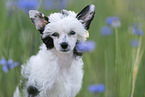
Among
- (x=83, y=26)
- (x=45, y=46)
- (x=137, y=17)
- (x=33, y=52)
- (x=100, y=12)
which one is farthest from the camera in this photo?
(x=100, y=12)

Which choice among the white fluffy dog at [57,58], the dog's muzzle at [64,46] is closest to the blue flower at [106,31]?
the white fluffy dog at [57,58]

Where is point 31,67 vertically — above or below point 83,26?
below

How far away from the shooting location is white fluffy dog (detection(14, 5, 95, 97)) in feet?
5.99

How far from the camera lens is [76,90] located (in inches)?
83.4

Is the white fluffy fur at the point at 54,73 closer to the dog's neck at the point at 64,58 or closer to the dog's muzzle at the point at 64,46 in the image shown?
the dog's neck at the point at 64,58

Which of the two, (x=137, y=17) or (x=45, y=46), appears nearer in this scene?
(x=45, y=46)

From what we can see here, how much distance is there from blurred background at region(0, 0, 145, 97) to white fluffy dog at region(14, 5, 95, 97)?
0.33ft

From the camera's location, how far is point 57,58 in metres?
2.02

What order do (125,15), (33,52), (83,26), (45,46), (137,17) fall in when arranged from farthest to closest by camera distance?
(125,15) → (137,17) → (33,52) → (45,46) → (83,26)

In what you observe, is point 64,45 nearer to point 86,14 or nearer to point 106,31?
point 86,14

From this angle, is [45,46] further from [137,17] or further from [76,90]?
[137,17]

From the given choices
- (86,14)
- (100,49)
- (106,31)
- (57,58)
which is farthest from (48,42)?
(100,49)

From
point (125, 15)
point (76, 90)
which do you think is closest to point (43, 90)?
point (76, 90)

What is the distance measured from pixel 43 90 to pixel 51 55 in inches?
9.3
